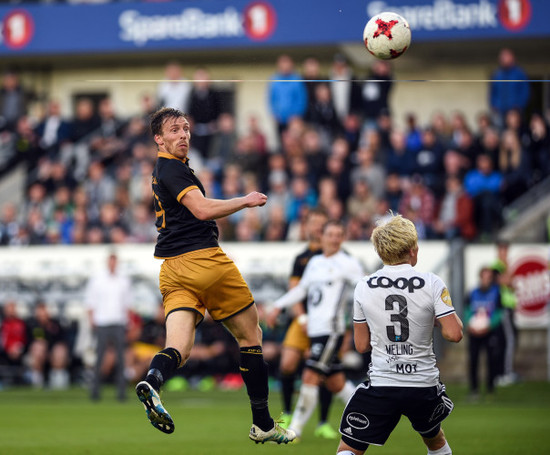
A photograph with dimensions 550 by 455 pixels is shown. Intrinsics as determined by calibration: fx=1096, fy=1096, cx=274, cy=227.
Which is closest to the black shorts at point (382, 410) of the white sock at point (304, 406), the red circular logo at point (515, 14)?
the white sock at point (304, 406)

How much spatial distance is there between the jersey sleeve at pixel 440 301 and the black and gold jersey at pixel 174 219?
190 cm

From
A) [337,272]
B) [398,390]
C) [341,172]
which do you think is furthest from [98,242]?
[398,390]

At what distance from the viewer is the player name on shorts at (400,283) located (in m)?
6.53

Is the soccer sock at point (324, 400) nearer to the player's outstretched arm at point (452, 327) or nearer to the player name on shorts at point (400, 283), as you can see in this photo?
the player name on shorts at point (400, 283)

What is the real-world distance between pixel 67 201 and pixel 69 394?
16.3 feet

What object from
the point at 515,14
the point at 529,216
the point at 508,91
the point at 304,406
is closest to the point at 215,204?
the point at 304,406

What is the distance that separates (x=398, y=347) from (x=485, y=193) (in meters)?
12.4

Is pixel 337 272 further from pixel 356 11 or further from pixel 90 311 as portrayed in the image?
pixel 356 11

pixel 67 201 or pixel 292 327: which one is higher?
pixel 67 201

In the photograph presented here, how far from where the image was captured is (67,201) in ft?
71.5

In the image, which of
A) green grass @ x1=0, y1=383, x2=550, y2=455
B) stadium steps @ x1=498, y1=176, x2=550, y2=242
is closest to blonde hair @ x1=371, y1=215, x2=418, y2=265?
green grass @ x1=0, y1=383, x2=550, y2=455

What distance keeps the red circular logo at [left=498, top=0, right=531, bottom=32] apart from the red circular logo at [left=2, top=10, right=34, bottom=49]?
10.4 metres

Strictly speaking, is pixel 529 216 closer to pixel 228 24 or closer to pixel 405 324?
pixel 228 24

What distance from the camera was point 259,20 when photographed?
2275cm
